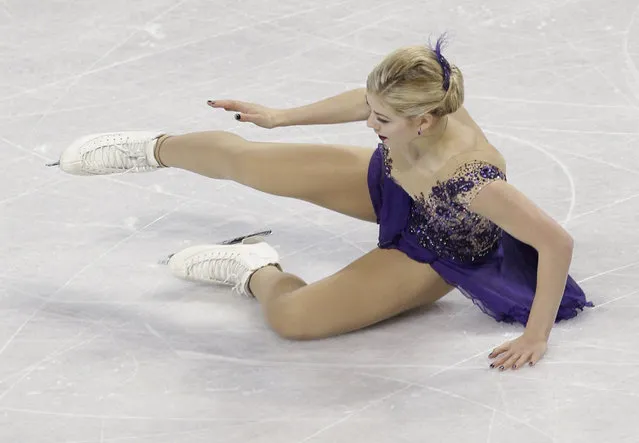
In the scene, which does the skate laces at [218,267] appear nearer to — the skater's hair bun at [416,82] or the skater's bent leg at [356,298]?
the skater's bent leg at [356,298]

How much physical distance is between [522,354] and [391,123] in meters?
0.59

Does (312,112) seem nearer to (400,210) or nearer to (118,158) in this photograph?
(400,210)

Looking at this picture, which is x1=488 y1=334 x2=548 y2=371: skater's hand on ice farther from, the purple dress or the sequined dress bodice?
the sequined dress bodice

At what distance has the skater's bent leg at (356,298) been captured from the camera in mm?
2887

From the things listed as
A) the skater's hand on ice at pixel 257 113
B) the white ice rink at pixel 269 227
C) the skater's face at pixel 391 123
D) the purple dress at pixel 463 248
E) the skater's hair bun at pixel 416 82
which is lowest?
the white ice rink at pixel 269 227

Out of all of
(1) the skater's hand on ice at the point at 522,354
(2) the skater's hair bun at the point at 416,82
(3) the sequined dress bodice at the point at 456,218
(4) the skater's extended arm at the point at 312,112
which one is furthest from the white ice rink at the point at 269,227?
(2) the skater's hair bun at the point at 416,82

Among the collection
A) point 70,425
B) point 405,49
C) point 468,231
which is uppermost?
point 405,49

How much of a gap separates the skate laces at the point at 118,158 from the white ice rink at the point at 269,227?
24 centimetres

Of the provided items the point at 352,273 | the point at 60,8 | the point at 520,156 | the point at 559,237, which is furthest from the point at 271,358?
the point at 60,8

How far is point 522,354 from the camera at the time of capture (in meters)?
2.71

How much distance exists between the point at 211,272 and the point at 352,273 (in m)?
0.43

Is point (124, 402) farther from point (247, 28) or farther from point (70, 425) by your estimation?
point (247, 28)

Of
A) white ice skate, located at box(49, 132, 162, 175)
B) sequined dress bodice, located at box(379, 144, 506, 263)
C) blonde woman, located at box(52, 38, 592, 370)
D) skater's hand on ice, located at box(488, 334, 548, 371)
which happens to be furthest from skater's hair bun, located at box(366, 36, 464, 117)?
white ice skate, located at box(49, 132, 162, 175)

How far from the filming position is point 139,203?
3.64 m
